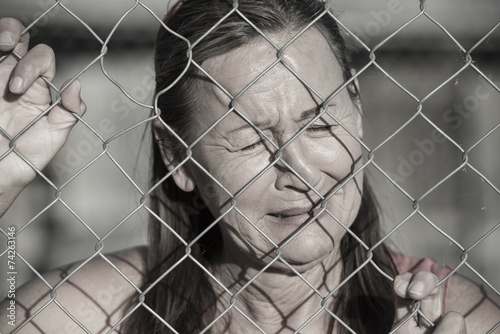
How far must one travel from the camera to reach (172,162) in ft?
6.01

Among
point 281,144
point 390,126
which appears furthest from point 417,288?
point 390,126

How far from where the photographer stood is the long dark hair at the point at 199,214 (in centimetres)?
160

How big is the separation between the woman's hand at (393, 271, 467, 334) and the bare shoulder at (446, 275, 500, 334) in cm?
33

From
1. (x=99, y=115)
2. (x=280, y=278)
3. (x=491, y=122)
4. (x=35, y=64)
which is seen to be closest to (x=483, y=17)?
(x=491, y=122)

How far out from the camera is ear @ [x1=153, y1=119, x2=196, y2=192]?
1.81 m

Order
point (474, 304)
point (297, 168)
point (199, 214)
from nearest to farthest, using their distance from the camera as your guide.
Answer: point (297, 168) → point (474, 304) → point (199, 214)

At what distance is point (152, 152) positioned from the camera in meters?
1.99

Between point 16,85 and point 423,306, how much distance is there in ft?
3.28

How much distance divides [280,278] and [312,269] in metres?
0.10

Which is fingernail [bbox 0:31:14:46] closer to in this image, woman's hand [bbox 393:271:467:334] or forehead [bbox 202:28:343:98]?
forehead [bbox 202:28:343:98]

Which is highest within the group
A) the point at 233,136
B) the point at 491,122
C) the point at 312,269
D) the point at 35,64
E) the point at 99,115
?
the point at 35,64

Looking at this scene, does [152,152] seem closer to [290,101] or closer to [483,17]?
[290,101]

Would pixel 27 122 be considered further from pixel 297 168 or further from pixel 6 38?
pixel 297 168

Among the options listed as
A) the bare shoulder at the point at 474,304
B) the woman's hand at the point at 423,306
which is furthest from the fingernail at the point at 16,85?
the bare shoulder at the point at 474,304
